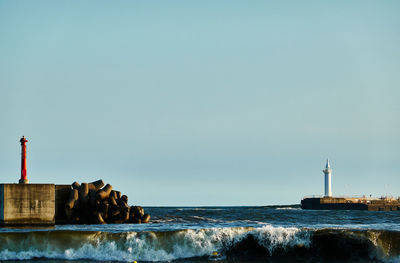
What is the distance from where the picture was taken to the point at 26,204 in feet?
90.3

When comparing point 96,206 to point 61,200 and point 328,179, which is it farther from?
point 328,179

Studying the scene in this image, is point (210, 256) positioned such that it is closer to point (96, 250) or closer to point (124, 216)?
point (96, 250)

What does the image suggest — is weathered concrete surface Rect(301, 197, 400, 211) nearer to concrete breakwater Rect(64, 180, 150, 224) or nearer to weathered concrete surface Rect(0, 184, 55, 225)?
concrete breakwater Rect(64, 180, 150, 224)

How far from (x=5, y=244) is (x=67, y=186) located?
929 centimetres

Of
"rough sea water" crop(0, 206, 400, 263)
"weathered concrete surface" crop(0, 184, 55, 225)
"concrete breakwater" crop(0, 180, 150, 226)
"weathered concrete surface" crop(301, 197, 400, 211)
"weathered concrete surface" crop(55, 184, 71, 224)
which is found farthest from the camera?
"weathered concrete surface" crop(301, 197, 400, 211)

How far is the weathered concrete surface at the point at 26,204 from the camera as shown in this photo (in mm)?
27250

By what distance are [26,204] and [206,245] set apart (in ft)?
26.0

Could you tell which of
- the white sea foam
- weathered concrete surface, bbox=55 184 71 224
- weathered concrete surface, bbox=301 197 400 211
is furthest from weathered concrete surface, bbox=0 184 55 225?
weathered concrete surface, bbox=301 197 400 211

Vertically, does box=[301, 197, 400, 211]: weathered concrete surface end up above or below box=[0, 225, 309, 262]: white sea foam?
below

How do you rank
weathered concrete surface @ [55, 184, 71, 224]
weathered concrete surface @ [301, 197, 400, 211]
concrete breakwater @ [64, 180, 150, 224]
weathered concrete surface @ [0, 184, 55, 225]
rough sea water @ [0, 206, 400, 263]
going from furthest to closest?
weathered concrete surface @ [301, 197, 400, 211] → concrete breakwater @ [64, 180, 150, 224] → weathered concrete surface @ [55, 184, 71, 224] → weathered concrete surface @ [0, 184, 55, 225] → rough sea water @ [0, 206, 400, 263]

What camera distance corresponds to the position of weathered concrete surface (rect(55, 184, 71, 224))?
106ft

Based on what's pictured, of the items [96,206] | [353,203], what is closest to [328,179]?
[353,203]

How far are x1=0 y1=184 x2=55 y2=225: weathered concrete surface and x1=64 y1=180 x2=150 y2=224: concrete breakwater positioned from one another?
439cm

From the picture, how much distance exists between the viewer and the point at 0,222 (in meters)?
27.2
